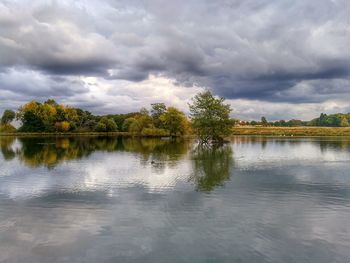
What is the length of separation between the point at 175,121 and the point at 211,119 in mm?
42958

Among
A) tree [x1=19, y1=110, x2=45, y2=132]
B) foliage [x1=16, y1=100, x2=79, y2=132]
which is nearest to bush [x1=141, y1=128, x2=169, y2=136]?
foliage [x1=16, y1=100, x2=79, y2=132]

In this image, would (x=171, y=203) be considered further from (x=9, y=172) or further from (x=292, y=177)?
(x=9, y=172)

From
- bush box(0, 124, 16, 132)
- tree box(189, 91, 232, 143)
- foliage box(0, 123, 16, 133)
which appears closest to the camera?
tree box(189, 91, 232, 143)

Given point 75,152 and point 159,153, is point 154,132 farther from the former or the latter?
point 159,153

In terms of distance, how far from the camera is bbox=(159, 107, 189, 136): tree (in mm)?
121125

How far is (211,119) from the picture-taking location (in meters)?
79.6

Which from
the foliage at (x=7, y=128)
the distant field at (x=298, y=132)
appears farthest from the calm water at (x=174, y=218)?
the foliage at (x=7, y=128)

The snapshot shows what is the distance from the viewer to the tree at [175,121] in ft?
397

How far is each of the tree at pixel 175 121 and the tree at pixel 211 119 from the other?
39.2m

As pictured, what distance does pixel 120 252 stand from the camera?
11531 millimetres

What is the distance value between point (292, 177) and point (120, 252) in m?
20.2

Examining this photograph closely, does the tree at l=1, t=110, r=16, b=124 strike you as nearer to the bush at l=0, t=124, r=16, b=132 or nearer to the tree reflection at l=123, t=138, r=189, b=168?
the bush at l=0, t=124, r=16, b=132

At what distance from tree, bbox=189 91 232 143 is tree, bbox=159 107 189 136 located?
128 ft

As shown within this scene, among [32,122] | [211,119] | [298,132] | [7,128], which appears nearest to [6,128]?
[7,128]
